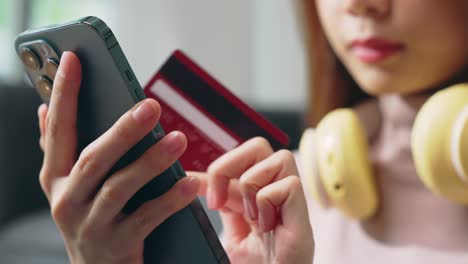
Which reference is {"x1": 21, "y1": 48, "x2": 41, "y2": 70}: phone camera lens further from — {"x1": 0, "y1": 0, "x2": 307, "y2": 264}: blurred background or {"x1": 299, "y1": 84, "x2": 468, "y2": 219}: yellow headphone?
{"x1": 0, "y1": 0, "x2": 307, "y2": 264}: blurred background

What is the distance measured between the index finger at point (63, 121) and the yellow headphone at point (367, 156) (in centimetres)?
27

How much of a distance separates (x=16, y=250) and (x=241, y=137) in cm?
101

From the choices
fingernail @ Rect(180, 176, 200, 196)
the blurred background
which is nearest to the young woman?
fingernail @ Rect(180, 176, 200, 196)

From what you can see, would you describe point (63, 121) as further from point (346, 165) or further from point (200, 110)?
point (346, 165)

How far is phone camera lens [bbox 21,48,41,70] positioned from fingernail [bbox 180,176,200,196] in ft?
0.43

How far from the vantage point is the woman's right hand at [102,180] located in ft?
1.14

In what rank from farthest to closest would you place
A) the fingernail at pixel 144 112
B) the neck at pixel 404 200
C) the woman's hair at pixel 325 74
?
the woman's hair at pixel 325 74 < the neck at pixel 404 200 < the fingernail at pixel 144 112

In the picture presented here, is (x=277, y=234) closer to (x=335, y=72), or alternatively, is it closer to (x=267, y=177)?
(x=267, y=177)

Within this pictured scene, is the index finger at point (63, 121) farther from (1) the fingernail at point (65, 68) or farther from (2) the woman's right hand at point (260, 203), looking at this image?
(2) the woman's right hand at point (260, 203)

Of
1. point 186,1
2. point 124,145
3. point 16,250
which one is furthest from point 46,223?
point 124,145

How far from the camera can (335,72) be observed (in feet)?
2.31

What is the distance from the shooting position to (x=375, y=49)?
0.53 m

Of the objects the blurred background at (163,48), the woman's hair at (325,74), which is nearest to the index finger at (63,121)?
the woman's hair at (325,74)

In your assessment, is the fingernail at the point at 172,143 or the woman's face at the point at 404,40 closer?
the fingernail at the point at 172,143
